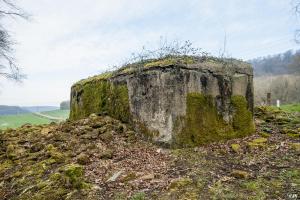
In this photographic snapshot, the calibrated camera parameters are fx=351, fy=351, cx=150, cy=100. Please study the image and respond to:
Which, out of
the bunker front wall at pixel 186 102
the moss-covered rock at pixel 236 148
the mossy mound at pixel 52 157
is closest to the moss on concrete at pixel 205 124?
the bunker front wall at pixel 186 102

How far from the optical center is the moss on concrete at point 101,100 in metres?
9.85

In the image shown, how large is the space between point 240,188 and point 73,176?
325 centimetres

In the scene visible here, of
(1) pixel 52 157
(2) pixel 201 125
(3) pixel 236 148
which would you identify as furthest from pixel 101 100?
(3) pixel 236 148

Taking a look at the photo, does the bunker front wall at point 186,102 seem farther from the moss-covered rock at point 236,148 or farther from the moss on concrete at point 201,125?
the moss-covered rock at point 236,148

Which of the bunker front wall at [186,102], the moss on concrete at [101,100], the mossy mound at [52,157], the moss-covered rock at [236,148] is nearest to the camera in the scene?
the mossy mound at [52,157]

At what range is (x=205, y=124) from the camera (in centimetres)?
905

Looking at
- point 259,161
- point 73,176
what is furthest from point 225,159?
point 73,176

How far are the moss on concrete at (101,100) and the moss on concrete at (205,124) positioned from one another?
1.76 metres

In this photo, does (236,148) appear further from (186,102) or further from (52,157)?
(52,157)

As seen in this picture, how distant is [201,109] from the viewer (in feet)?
29.6

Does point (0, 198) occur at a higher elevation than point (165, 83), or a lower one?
lower

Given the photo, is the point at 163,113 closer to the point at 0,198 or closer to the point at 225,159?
the point at 225,159

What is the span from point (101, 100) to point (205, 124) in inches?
137

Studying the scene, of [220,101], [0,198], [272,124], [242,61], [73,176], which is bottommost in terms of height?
[0,198]
